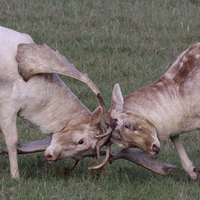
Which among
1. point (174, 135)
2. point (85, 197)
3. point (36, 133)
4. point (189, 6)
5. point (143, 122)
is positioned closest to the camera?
point (85, 197)

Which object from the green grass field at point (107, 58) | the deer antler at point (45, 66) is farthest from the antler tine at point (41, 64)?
the green grass field at point (107, 58)

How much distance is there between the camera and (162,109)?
5965 millimetres

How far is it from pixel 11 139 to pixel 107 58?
513cm

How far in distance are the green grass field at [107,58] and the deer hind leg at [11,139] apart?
0.13 m

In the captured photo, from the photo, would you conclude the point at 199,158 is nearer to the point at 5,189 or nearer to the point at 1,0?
the point at 5,189

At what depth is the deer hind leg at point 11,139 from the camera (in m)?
5.82

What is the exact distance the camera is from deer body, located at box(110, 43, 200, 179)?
572 centimetres

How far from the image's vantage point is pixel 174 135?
244 inches

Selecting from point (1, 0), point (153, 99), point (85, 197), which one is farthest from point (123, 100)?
point (1, 0)

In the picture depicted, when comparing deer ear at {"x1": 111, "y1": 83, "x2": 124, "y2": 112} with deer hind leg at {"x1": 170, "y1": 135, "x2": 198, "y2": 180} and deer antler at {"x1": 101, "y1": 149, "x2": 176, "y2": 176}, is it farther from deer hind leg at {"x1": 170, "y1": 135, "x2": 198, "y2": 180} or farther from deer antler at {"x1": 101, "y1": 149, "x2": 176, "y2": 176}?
deer hind leg at {"x1": 170, "y1": 135, "x2": 198, "y2": 180}

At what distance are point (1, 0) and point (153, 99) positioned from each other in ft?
26.6

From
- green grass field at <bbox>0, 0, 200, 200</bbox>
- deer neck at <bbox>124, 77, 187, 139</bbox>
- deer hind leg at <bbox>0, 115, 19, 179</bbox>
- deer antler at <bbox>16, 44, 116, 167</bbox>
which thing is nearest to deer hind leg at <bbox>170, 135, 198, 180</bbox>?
green grass field at <bbox>0, 0, 200, 200</bbox>

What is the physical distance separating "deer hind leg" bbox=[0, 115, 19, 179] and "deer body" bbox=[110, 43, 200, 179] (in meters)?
1.15

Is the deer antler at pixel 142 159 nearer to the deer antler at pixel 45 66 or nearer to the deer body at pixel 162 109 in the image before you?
the deer body at pixel 162 109
